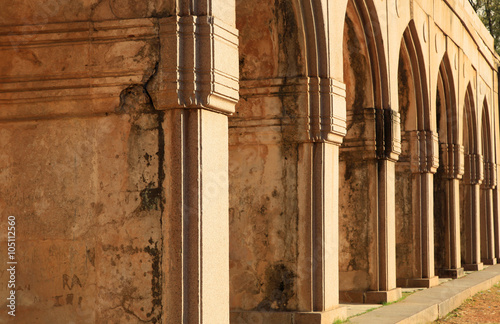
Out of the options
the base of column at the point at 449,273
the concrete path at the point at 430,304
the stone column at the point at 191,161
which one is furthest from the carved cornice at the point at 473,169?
the stone column at the point at 191,161

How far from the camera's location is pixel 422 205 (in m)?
13.4

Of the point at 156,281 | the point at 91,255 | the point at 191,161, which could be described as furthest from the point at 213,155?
the point at 91,255

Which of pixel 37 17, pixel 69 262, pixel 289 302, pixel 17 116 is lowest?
pixel 289 302

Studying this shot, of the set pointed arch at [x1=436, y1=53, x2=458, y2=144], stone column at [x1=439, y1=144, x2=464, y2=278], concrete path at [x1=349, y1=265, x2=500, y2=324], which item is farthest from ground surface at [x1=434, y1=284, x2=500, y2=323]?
pointed arch at [x1=436, y1=53, x2=458, y2=144]

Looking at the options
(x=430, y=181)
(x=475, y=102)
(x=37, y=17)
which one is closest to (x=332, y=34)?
(x=37, y=17)

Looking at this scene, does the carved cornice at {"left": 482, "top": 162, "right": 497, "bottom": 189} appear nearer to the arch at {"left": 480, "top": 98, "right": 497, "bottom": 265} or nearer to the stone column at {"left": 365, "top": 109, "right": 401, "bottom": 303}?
the arch at {"left": 480, "top": 98, "right": 497, "bottom": 265}

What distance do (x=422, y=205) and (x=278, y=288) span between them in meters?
5.91

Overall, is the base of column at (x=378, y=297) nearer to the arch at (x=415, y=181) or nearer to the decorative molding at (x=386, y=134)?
the decorative molding at (x=386, y=134)

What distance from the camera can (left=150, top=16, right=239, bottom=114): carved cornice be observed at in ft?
17.5

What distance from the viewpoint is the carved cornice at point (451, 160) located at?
16.3 meters

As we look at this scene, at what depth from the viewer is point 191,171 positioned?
533cm

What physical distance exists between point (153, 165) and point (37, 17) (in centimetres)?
140

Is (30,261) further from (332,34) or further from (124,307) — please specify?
(332,34)

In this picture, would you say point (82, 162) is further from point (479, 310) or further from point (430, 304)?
point (479, 310)
